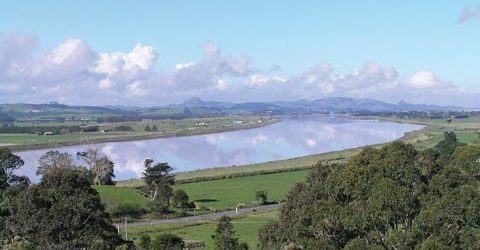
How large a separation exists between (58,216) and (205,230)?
18.2m

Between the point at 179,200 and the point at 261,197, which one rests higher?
the point at 179,200

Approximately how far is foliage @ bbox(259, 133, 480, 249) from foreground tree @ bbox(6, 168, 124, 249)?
5186 millimetres

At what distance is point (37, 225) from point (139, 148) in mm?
80637

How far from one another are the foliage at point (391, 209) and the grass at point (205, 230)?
1376 cm

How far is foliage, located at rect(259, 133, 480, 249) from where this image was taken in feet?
42.1

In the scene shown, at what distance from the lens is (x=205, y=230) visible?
32.6 metres

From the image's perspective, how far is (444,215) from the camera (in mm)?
12789

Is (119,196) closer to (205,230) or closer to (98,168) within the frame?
(98,168)

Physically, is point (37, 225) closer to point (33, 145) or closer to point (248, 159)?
point (248, 159)

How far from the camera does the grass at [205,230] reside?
2970 centimetres

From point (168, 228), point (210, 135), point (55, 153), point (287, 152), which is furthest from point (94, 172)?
point (210, 135)

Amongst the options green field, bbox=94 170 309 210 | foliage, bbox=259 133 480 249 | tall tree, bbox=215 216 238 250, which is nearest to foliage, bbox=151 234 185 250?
tall tree, bbox=215 216 238 250

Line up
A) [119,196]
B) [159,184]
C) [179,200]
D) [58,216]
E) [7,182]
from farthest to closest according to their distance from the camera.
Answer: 1. [159,184]
2. [179,200]
3. [119,196]
4. [7,182]
5. [58,216]

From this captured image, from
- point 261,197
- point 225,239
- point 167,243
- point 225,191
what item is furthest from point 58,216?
point 225,191
